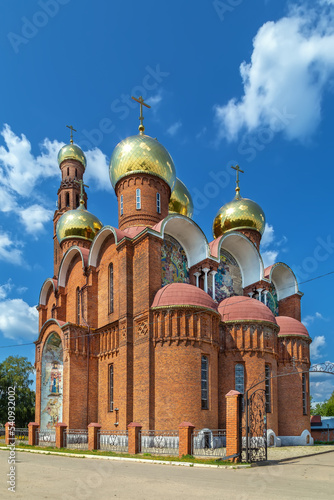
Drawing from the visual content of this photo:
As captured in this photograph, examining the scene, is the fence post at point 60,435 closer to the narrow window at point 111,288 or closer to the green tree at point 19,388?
the narrow window at point 111,288

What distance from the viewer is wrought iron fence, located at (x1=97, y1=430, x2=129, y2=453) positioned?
15584 millimetres

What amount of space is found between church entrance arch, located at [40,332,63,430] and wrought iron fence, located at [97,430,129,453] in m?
4.45

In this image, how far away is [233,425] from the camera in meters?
11.6

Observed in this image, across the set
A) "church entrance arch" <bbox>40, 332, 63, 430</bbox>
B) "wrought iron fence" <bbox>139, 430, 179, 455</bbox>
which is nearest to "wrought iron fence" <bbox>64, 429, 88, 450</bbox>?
"church entrance arch" <bbox>40, 332, 63, 430</bbox>

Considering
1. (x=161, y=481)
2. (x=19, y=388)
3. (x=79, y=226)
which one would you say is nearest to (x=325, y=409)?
(x=19, y=388)

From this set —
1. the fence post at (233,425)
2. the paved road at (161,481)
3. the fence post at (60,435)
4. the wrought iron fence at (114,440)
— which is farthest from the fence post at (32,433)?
the fence post at (233,425)

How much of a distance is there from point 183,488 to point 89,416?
37.7 ft

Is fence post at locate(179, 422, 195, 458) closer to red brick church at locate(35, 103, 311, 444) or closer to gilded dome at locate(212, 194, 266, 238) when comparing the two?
red brick church at locate(35, 103, 311, 444)

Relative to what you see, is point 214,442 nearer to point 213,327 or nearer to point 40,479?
point 213,327

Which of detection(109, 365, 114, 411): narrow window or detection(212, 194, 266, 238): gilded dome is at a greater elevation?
detection(212, 194, 266, 238): gilded dome

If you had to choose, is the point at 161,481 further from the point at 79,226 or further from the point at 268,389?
the point at 79,226

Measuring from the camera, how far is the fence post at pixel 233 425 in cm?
1139

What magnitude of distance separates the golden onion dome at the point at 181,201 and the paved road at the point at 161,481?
55.1 feet

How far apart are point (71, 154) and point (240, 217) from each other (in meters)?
12.5
